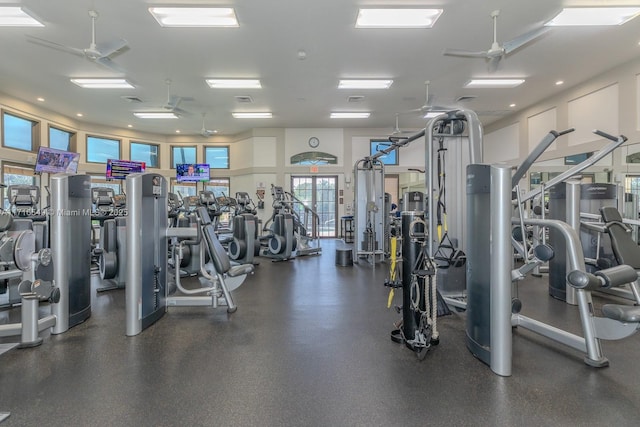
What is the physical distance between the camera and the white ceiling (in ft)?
14.5

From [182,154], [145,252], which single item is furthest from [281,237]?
[182,154]

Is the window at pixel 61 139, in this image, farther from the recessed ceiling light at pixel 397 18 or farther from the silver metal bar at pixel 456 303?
the silver metal bar at pixel 456 303

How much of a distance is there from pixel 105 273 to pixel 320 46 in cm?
505

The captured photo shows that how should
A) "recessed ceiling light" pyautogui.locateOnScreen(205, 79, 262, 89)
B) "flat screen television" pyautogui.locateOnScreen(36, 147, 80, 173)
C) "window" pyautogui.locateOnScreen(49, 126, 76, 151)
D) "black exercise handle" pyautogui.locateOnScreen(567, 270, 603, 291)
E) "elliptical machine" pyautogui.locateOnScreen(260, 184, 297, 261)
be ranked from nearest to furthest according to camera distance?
"black exercise handle" pyautogui.locateOnScreen(567, 270, 603, 291) < "elliptical machine" pyautogui.locateOnScreen(260, 184, 297, 261) < "recessed ceiling light" pyautogui.locateOnScreen(205, 79, 262, 89) < "flat screen television" pyautogui.locateOnScreen(36, 147, 80, 173) < "window" pyautogui.locateOnScreen(49, 126, 76, 151)

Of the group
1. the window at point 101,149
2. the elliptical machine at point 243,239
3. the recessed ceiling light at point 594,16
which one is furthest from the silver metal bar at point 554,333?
the window at point 101,149

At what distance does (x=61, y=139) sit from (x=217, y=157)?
479 cm

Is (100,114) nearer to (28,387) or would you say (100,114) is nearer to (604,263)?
(28,387)

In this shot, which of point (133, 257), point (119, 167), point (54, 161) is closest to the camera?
point (133, 257)

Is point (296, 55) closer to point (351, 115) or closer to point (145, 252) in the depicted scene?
point (351, 115)

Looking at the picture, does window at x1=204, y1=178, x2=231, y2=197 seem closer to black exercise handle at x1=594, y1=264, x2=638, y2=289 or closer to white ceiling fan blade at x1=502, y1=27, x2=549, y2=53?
white ceiling fan blade at x1=502, y1=27, x2=549, y2=53

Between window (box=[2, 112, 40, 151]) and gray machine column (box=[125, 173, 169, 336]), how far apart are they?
7.56 meters

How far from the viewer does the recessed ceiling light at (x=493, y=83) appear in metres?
6.96

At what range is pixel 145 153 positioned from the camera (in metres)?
11.6

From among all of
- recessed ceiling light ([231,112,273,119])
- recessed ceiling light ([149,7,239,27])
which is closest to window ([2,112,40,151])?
recessed ceiling light ([231,112,273,119])
